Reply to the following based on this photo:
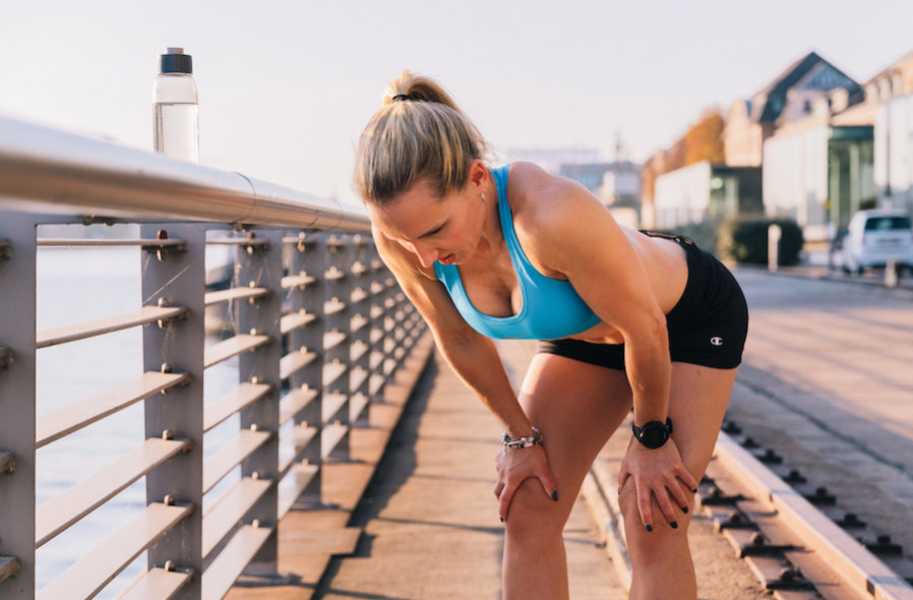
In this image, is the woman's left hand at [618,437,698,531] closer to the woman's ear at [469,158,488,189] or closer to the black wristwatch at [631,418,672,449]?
the black wristwatch at [631,418,672,449]

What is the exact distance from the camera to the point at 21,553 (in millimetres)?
2367

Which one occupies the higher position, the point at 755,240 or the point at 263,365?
the point at 755,240

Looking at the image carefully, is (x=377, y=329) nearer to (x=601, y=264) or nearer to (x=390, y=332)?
(x=390, y=332)

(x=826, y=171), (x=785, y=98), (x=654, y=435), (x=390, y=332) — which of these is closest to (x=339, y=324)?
(x=390, y=332)

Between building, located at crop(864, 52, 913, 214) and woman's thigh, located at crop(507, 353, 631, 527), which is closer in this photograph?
woman's thigh, located at crop(507, 353, 631, 527)

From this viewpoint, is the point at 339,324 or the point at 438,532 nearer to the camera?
the point at 438,532

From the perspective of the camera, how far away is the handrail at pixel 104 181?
1601 mm

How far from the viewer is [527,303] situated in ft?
9.46

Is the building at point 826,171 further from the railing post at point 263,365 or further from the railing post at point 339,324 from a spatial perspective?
the railing post at point 263,365

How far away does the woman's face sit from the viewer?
262cm

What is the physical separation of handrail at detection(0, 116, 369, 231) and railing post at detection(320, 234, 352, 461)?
12.8ft

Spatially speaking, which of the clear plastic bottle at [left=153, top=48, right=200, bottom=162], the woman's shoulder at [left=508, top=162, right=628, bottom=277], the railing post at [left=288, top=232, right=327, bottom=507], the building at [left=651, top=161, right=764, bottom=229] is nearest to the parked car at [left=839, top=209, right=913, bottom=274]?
the railing post at [left=288, top=232, right=327, bottom=507]

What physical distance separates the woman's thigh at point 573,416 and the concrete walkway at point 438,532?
131 centimetres

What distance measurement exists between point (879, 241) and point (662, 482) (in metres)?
29.8
